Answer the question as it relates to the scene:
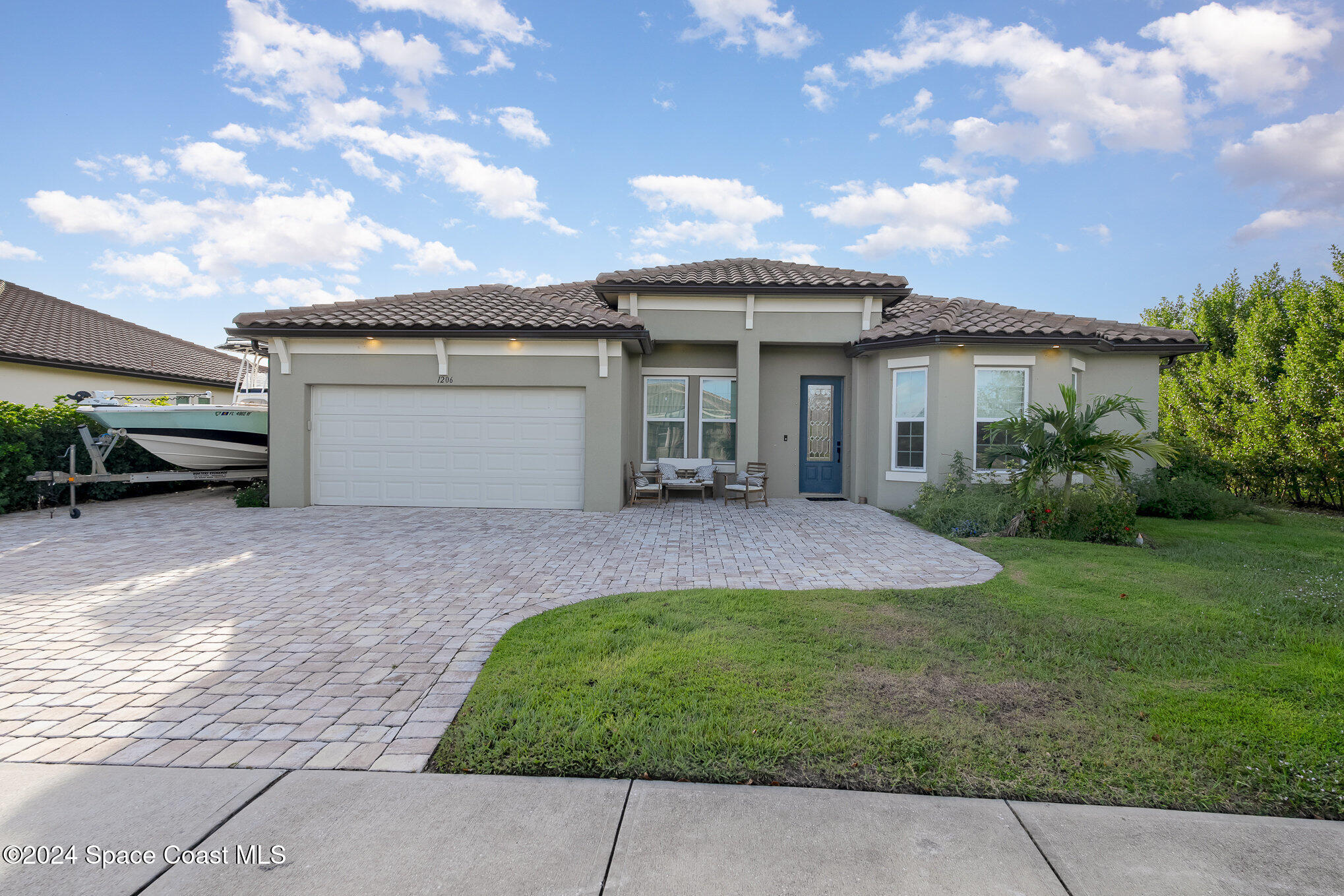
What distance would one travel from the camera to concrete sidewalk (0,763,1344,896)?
2107 millimetres

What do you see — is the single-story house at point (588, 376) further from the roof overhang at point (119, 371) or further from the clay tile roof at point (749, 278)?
the roof overhang at point (119, 371)

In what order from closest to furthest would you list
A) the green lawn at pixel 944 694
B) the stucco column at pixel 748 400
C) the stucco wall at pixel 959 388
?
the green lawn at pixel 944 694 → the stucco wall at pixel 959 388 → the stucco column at pixel 748 400

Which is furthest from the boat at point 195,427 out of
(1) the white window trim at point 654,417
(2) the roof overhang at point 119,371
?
(1) the white window trim at point 654,417

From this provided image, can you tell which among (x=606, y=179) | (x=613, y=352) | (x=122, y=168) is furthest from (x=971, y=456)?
(x=122, y=168)

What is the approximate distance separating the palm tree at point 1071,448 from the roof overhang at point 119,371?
73.0ft

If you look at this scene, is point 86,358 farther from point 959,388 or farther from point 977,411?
point 977,411

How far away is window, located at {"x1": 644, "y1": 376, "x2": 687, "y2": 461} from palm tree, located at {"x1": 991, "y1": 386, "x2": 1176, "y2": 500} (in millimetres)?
6457

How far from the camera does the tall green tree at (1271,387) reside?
1327 centimetres

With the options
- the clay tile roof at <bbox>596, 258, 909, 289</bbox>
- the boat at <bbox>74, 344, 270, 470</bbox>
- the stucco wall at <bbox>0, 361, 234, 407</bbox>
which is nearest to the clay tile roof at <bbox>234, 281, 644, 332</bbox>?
the clay tile roof at <bbox>596, 258, 909, 289</bbox>

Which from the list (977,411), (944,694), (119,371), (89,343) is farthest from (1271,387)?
(89,343)

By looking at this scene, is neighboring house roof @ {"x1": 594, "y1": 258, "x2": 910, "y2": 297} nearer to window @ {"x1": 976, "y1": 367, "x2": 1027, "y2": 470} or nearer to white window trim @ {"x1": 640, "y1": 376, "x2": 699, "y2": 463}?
white window trim @ {"x1": 640, "y1": 376, "x2": 699, "y2": 463}

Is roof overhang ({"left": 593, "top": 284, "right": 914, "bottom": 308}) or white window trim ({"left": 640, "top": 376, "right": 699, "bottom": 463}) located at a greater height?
A: roof overhang ({"left": 593, "top": 284, "right": 914, "bottom": 308})

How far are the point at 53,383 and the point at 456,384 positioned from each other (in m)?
13.3

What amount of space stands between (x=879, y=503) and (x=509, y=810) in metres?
10.7
